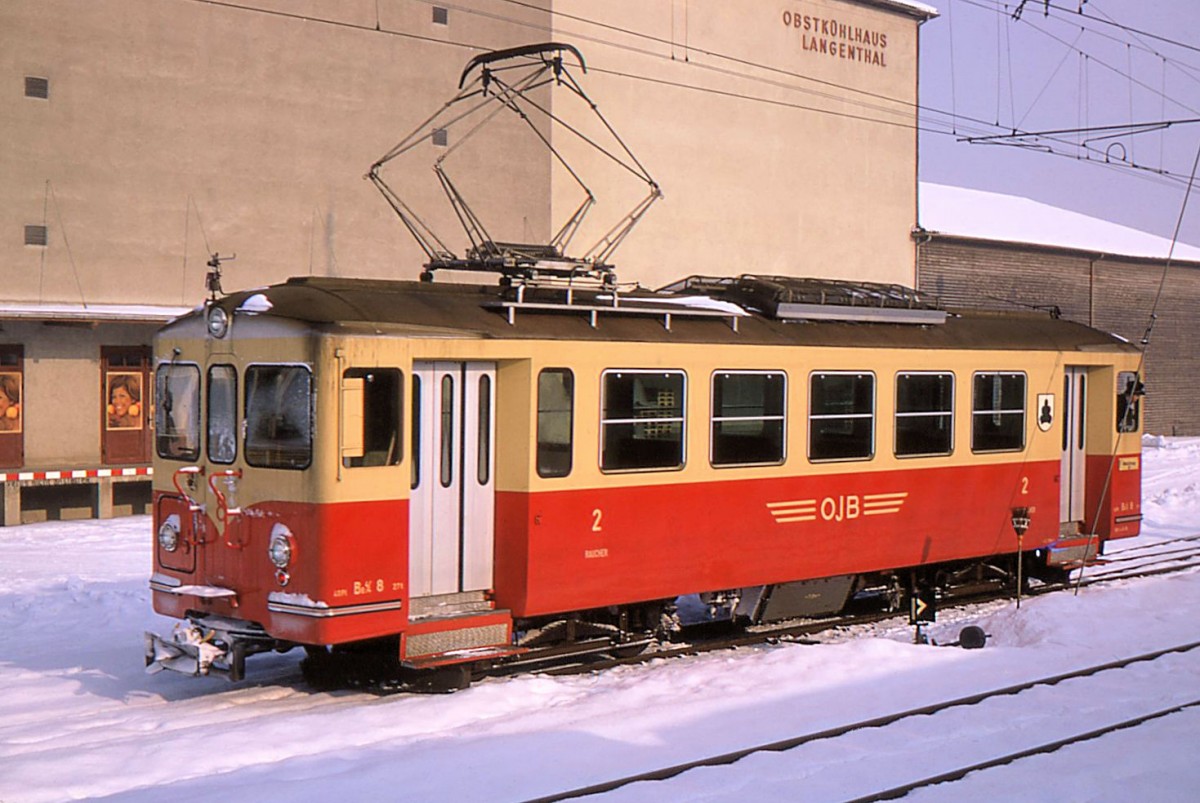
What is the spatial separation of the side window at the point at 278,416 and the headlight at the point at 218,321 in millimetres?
444

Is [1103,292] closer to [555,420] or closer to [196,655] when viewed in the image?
[555,420]

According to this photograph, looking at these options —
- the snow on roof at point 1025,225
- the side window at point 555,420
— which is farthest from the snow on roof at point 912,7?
the side window at point 555,420

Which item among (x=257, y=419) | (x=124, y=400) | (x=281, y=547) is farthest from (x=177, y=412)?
(x=124, y=400)

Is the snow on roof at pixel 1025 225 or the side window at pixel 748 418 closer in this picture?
the side window at pixel 748 418

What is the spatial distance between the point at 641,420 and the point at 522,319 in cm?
141

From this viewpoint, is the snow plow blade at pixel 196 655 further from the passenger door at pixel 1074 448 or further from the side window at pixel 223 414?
the passenger door at pixel 1074 448

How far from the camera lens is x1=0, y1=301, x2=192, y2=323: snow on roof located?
21.5 metres

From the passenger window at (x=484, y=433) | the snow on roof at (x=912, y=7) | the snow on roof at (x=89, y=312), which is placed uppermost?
the snow on roof at (x=912, y=7)

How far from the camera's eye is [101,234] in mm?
22781

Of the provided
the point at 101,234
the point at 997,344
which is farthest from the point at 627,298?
the point at 101,234

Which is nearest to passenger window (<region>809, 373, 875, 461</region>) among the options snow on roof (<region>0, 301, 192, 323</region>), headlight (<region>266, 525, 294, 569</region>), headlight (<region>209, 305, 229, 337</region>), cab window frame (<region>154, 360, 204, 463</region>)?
headlight (<region>266, 525, 294, 569</region>)

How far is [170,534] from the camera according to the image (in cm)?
1022

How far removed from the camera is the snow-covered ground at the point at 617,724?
7.76 meters

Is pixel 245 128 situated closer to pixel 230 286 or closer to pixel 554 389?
pixel 230 286
